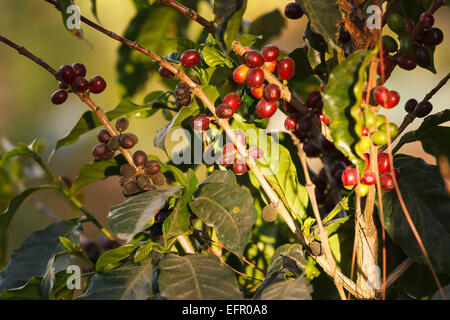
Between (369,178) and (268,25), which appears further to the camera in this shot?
(268,25)

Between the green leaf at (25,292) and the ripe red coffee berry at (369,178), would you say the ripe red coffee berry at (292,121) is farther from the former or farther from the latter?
the green leaf at (25,292)

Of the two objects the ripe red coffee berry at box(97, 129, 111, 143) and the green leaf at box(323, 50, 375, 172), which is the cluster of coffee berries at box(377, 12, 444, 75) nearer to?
the green leaf at box(323, 50, 375, 172)

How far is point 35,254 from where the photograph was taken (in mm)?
583

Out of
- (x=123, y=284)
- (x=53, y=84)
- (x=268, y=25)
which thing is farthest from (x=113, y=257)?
(x=53, y=84)

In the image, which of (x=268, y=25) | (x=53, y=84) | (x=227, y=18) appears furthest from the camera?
(x=53, y=84)

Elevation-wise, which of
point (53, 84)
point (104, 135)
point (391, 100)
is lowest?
point (391, 100)

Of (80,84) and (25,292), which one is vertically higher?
(80,84)

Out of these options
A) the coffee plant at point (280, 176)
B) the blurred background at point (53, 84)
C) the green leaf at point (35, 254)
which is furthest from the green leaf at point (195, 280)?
the blurred background at point (53, 84)

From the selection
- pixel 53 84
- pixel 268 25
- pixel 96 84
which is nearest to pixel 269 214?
pixel 96 84

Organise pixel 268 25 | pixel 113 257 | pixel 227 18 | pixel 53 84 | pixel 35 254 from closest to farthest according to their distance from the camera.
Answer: pixel 227 18 → pixel 113 257 → pixel 35 254 → pixel 268 25 → pixel 53 84

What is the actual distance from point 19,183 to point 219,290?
619mm

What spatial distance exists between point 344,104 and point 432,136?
0.75ft

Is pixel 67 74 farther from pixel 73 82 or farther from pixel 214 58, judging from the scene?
pixel 214 58

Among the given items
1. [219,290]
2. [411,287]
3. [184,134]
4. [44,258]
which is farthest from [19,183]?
[411,287]
